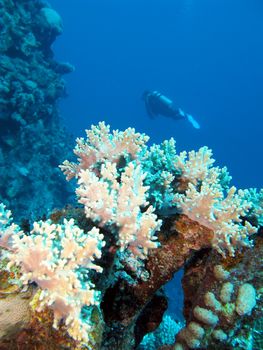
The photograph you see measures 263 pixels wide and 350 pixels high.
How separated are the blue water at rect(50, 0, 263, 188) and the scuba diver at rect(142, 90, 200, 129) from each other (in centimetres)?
8328

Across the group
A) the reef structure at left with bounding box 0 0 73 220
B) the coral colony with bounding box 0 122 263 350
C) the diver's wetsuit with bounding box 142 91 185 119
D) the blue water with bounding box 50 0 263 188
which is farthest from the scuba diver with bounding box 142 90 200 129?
the blue water with bounding box 50 0 263 188

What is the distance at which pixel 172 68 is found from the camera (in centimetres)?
15162

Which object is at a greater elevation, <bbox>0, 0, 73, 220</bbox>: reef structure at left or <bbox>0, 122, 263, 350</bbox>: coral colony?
<bbox>0, 0, 73, 220</bbox>: reef structure at left

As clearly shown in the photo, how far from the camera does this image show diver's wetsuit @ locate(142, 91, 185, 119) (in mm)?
14805

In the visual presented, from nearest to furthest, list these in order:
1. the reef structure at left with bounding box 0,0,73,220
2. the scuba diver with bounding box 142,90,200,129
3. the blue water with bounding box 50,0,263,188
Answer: the reef structure at left with bounding box 0,0,73,220 → the scuba diver with bounding box 142,90,200,129 → the blue water with bounding box 50,0,263,188

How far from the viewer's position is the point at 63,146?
15.2 metres

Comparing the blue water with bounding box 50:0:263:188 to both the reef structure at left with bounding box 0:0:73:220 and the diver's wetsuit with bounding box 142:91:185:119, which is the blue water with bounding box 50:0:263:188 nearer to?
the diver's wetsuit with bounding box 142:91:185:119

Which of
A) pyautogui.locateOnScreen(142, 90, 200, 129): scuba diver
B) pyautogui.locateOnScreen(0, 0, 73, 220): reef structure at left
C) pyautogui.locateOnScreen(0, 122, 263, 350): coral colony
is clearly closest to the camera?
pyautogui.locateOnScreen(0, 122, 263, 350): coral colony

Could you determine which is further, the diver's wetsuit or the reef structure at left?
the diver's wetsuit

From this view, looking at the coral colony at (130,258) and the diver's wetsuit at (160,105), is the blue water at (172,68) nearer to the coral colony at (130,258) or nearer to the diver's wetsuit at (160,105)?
the diver's wetsuit at (160,105)

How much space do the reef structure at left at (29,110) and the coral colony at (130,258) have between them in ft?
22.8

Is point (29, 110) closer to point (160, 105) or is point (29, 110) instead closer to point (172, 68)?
point (160, 105)

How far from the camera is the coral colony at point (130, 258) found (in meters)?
1.79

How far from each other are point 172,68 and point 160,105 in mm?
146454
